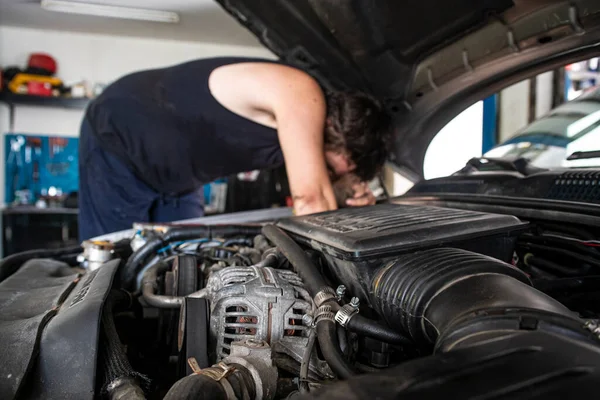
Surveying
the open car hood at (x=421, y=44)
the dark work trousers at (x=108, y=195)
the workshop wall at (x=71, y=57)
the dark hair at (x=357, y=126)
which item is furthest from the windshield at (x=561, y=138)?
the workshop wall at (x=71, y=57)

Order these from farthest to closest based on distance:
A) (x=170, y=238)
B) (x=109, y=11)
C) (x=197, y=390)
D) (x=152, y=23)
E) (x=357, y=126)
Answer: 1. (x=152, y=23)
2. (x=109, y=11)
3. (x=357, y=126)
4. (x=170, y=238)
5. (x=197, y=390)

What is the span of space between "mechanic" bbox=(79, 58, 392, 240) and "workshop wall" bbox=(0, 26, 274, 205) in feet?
13.6

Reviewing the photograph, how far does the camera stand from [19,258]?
119 centimetres

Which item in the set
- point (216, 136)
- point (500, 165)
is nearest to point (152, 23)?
point (216, 136)

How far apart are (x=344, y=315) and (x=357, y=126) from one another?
105 centimetres

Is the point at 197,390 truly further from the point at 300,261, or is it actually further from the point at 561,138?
the point at 561,138

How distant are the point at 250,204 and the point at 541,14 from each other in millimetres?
4391

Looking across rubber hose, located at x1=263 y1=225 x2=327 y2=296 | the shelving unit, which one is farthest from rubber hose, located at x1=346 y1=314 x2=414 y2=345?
the shelving unit

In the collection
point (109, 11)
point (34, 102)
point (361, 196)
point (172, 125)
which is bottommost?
point (361, 196)

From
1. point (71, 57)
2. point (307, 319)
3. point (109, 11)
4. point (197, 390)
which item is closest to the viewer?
point (197, 390)

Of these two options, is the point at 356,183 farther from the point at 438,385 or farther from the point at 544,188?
the point at 438,385

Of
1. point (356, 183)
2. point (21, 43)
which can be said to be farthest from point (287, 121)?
point (21, 43)

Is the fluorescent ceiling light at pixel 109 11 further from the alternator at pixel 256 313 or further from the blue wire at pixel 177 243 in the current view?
the alternator at pixel 256 313

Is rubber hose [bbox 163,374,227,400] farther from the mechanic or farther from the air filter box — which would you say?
the mechanic
